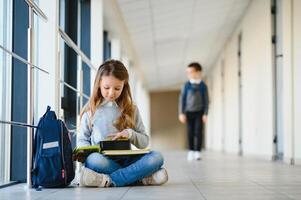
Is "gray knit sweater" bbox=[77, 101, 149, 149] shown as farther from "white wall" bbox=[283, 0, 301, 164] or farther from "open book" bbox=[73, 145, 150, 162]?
"white wall" bbox=[283, 0, 301, 164]

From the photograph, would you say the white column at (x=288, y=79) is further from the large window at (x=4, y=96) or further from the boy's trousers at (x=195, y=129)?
the large window at (x=4, y=96)

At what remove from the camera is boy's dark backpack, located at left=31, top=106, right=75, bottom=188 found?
2.20m

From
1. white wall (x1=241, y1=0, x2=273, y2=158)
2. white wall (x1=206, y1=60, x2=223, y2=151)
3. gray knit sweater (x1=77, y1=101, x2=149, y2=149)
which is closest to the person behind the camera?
gray knit sweater (x1=77, y1=101, x2=149, y2=149)

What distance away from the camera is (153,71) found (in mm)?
A: 11867

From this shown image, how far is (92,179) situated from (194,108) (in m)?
3.06

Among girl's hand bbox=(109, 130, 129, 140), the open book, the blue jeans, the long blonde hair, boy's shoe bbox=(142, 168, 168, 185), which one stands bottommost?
boy's shoe bbox=(142, 168, 168, 185)

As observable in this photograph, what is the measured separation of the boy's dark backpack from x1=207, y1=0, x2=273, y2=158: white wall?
3674 millimetres

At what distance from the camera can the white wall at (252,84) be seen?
18.8ft

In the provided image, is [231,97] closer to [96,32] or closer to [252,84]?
[252,84]

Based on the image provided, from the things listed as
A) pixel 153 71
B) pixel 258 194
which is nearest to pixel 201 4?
pixel 258 194

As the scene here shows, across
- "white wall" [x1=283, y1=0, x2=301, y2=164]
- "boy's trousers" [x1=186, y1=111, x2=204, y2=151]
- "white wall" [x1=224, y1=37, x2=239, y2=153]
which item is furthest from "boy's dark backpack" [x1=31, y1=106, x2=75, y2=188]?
"white wall" [x1=224, y1=37, x2=239, y2=153]

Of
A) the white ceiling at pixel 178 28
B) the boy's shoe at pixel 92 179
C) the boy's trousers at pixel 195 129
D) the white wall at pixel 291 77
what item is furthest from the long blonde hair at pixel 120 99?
the white ceiling at pixel 178 28

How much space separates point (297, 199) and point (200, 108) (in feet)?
11.3

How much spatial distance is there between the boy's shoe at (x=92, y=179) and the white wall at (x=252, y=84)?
354 centimetres
